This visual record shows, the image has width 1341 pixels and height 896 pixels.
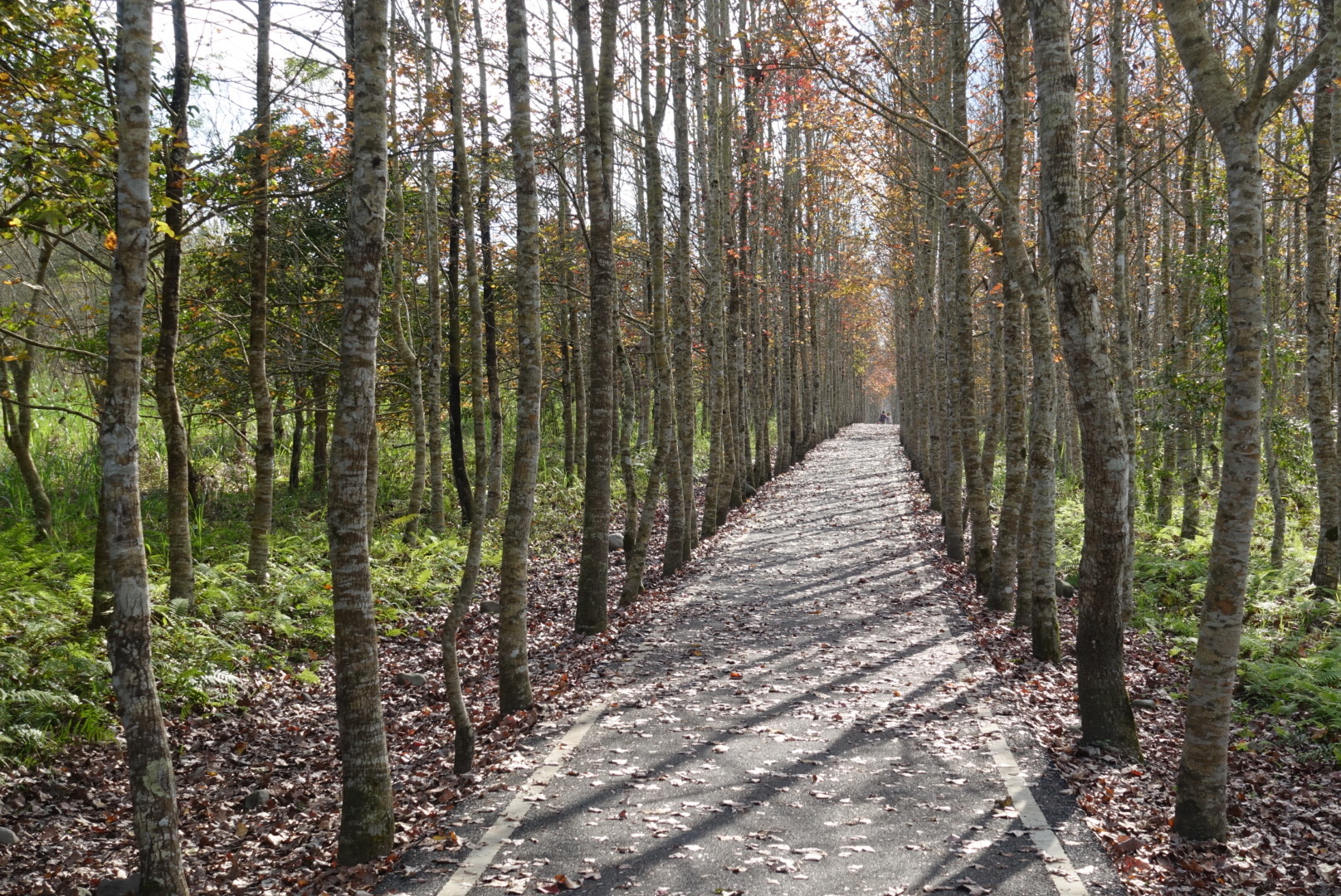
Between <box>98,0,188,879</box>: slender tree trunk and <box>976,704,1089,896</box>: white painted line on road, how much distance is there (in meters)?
5.00

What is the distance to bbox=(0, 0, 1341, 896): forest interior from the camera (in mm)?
5312

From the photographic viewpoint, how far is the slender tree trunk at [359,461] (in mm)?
5297

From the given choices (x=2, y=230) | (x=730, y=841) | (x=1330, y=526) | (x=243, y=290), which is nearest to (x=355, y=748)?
(x=730, y=841)

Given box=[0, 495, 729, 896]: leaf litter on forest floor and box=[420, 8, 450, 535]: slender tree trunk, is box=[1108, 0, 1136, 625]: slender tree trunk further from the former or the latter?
box=[420, 8, 450, 535]: slender tree trunk

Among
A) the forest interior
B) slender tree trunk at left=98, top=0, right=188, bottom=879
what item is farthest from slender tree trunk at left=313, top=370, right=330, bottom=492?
slender tree trunk at left=98, top=0, right=188, bottom=879

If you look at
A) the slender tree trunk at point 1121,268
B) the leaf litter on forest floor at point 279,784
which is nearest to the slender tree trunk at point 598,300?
the leaf litter on forest floor at point 279,784

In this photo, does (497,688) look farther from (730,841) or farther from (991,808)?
(991,808)

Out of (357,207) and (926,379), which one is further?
(926,379)

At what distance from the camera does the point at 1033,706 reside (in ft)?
27.1

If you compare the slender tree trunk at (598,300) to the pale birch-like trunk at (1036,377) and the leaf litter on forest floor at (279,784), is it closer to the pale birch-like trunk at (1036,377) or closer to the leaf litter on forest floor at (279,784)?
the leaf litter on forest floor at (279,784)

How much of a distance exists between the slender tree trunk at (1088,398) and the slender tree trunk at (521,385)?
4.61 m

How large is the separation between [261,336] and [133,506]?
7367 mm

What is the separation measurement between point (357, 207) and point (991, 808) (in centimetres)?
597

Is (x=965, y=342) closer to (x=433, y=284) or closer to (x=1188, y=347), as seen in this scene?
(x=1188, y=347)
